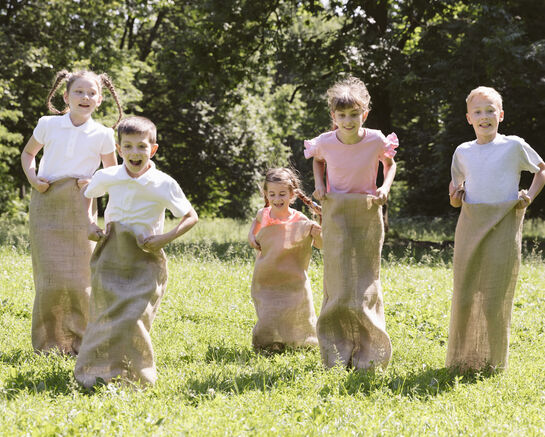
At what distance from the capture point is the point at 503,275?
5.20 meters

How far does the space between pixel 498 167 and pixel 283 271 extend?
217 centimetres

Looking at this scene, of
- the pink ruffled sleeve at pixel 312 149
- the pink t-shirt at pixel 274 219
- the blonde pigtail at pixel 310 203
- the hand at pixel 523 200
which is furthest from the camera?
the pink t-shirt at pixel 274 219

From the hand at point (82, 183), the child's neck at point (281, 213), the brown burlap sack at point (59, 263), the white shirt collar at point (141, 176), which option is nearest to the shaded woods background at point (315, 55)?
the child's neck at point (281, 213)

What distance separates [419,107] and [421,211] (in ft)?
43.2

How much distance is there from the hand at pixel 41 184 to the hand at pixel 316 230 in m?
2.42

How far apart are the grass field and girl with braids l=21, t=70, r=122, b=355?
37 centimetres

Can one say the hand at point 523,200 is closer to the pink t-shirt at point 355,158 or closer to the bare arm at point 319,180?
the pink t-shirt at point 355,158

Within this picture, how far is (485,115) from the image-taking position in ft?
17.1

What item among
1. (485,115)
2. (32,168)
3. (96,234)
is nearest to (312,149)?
(485,115)

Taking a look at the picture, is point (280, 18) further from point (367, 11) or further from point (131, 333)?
point (131, 333)

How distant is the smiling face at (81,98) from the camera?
564 centimetres

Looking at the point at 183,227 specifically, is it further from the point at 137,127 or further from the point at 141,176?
the point at 137,127

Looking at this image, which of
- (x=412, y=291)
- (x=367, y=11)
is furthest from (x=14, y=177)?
(x=412, y=291)

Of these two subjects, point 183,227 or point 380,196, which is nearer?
point 183,227
